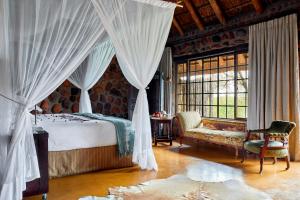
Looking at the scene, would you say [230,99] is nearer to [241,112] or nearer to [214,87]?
[241,112]

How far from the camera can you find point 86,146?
3895 mm

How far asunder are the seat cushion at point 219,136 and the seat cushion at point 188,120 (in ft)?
0.40

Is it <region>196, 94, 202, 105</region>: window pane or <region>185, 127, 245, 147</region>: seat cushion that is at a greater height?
<region>196, 94, 202, 105</region>: window pane

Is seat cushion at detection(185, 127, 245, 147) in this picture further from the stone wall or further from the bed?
the stone wall

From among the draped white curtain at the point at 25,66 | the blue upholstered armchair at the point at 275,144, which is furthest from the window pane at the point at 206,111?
the draped white curtain at the point at 25,66

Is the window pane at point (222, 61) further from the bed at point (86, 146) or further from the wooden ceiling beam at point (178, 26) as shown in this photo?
the bed at point (86, 146)

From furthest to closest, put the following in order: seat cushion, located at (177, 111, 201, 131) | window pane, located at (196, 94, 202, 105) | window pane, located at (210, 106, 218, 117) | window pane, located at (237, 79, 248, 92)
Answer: window pane, located at (196, 94, 202, 105) → window pane, located at (210, 106, 218, 117) → seat cushion, located at (177, 111, 201, 131) → window pane, located at (237, 79, 248, 92)

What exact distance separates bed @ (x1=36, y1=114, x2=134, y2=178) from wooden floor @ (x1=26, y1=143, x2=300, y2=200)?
13 cm

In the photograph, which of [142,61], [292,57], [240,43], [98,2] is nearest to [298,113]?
[292,57]

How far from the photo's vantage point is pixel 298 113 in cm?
465

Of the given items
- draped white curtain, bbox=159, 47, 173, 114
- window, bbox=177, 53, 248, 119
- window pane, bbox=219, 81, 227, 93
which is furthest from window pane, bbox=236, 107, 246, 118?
draped white curtain, bbox=159, 47, 173, 114

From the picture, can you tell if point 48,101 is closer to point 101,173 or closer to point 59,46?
point 101,173

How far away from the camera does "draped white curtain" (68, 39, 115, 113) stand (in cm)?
523

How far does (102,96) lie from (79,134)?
3600 millimetres
